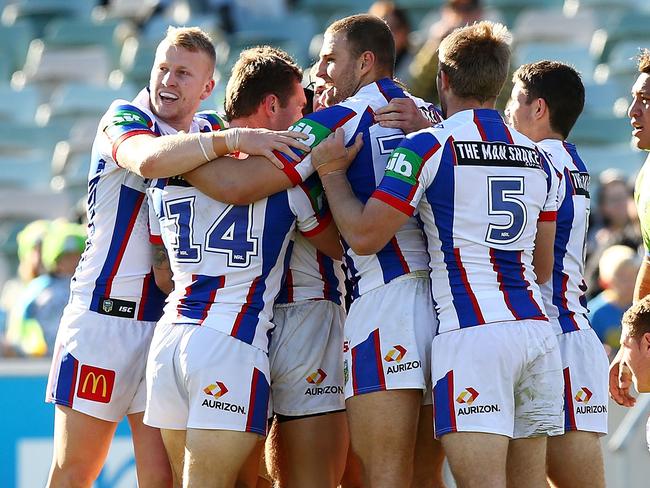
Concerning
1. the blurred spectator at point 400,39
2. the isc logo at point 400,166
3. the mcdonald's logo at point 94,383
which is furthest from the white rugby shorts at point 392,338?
the blurred spectator at point 400,39

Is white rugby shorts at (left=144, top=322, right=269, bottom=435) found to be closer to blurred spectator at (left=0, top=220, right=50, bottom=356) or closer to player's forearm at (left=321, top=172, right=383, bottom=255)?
player's forearm at (left=321, top=172, right=383, bottom=255)

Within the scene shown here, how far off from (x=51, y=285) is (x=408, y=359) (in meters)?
4.17

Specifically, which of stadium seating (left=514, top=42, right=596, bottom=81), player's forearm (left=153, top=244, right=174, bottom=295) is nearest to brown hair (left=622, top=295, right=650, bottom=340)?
A: player's forearm (left=153, top=244, right=174, bottom=295)

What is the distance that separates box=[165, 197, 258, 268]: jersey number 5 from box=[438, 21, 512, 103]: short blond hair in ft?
3.05

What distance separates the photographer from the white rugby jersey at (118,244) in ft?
16.9

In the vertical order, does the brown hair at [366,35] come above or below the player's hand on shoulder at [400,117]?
above

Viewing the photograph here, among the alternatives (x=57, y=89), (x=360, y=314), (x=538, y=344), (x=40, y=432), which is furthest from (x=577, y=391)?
(x=57, y=89)

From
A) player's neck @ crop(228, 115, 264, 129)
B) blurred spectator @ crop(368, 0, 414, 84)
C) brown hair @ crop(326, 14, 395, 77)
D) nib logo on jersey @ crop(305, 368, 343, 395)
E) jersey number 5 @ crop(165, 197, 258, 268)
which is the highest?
blurred spectator @ crop(368, 0, 414, 84)

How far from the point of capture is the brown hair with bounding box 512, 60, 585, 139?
5.25m

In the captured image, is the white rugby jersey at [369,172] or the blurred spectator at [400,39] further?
the blurred spectator at [400,39]

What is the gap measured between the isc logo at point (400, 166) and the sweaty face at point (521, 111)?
96 cm

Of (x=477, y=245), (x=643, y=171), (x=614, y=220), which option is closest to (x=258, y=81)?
(x=477, y=245)

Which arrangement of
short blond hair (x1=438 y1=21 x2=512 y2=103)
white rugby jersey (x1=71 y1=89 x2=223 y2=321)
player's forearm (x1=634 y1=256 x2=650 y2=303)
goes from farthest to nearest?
player's forearm (x1=634 y1=256 x2=650 y2=303)
white rugby jersey (x1=71 y1=89 x2=223 y2=321)
short blond hair (x1=438 y1=21 x2=512 y2=103)

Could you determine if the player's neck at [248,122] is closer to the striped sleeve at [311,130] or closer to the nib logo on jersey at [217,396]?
the striped sleeve at [311,130]
